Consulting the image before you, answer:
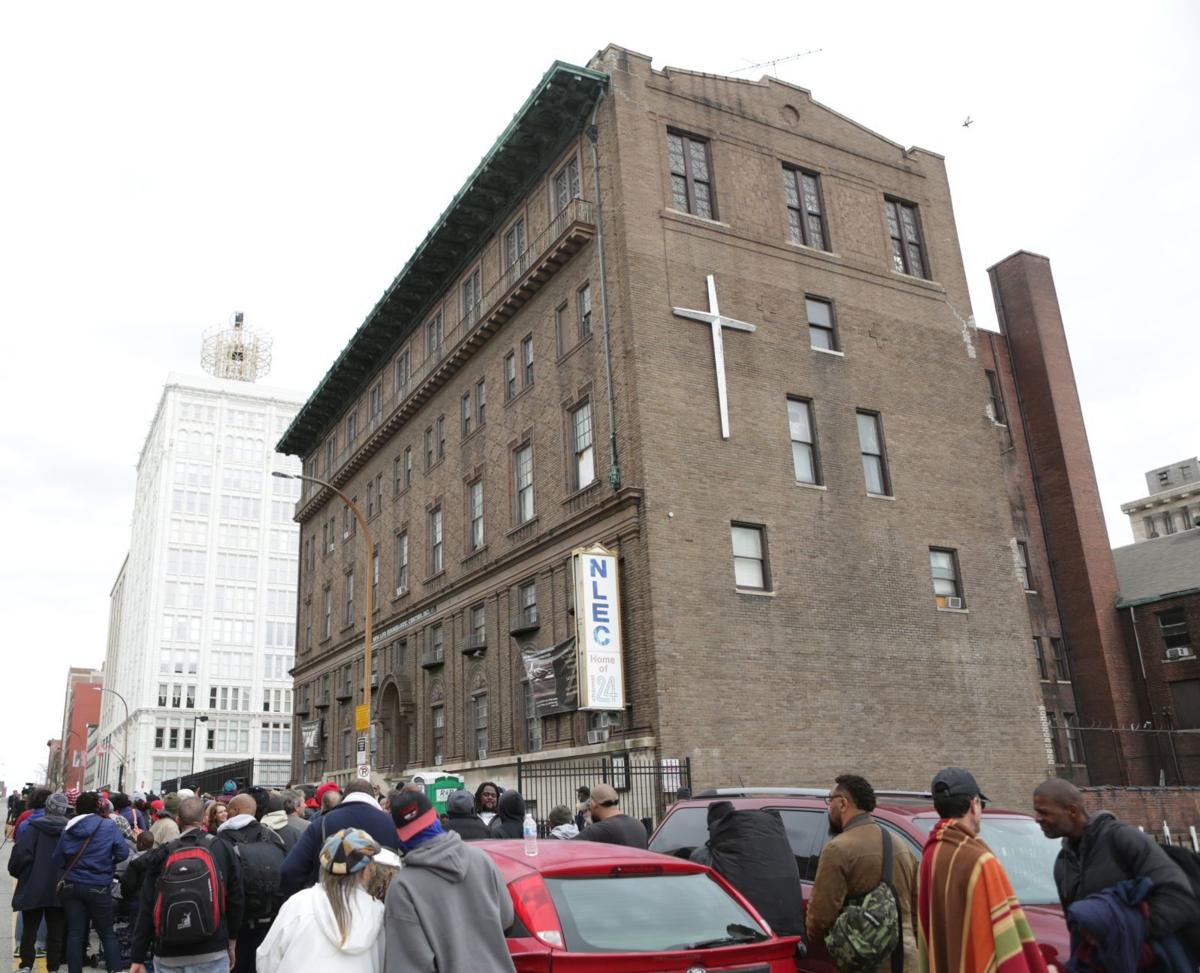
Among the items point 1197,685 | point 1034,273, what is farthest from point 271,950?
point 1034,273

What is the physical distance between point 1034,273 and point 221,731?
83733 mm

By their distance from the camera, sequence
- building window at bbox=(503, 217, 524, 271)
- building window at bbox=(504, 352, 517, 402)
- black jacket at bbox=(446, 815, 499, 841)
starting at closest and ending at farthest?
black jacket at bbox=(446, 815, 499, 841), building window at bbox=(504, 352, 517, 402), building window at bbox=(503, 217, 524, 271)

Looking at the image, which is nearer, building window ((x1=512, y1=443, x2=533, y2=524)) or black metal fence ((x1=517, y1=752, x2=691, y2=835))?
black metal fence ((x1=517, y1=752, x2=691, y2=835))

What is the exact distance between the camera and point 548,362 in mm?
27875

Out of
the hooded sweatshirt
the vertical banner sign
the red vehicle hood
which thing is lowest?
the red vehicle hood

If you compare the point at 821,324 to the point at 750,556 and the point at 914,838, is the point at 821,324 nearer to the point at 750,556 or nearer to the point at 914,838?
the point at 750,556

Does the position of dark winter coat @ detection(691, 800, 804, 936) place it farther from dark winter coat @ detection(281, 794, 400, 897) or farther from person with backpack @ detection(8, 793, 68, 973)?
person with backpack @ detection(8, 793, 68, 973)

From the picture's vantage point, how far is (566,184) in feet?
91.9

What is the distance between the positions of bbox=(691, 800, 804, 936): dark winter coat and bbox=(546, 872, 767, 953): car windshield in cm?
115

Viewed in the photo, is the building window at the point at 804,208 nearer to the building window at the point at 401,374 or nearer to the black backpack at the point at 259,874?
the building window at the point at 401,374

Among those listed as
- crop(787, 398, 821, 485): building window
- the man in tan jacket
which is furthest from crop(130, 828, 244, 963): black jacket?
crop(787, 398, 821, 485): building window

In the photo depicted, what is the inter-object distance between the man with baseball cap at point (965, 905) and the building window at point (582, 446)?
2030 cm

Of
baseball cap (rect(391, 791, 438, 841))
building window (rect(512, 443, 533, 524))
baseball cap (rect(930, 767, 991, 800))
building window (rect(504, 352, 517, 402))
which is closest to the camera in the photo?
baseball cap (rect(391, 791, 438, 841))

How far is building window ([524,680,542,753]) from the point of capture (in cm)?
2578
